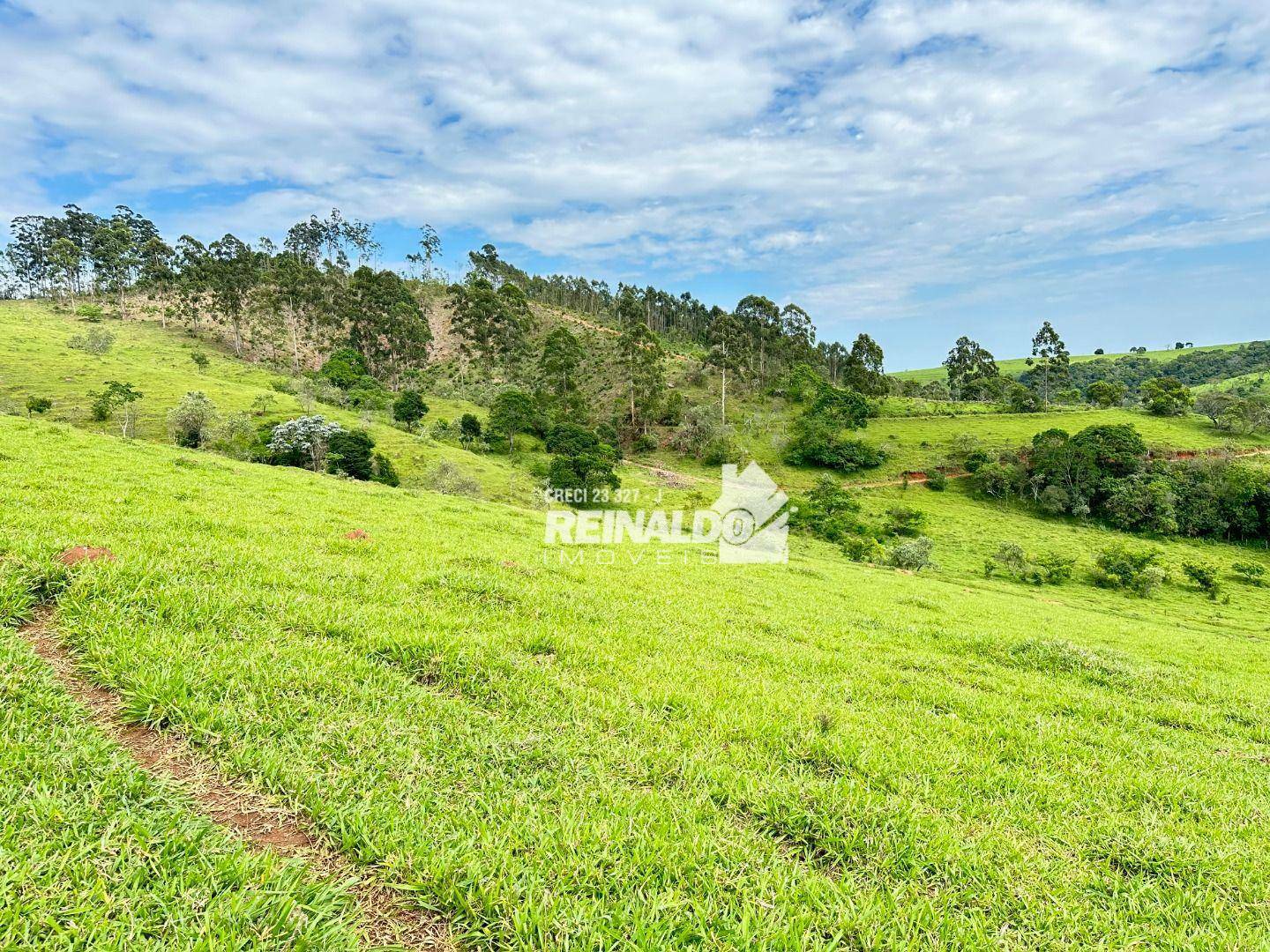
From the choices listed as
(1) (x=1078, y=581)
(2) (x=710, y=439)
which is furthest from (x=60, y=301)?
(1) (x=1078, y=581)

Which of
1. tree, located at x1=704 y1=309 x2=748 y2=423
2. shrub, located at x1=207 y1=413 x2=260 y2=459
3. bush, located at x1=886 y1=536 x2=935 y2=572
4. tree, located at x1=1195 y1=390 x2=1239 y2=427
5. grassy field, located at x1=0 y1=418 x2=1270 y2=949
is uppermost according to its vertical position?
tree, located at x1=704 y1=309 x2=748 y2=423

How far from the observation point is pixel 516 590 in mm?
8742

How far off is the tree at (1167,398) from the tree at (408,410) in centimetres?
11722

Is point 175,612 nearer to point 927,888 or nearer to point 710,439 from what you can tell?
point 927,888

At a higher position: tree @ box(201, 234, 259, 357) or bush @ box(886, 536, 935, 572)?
tree @ box(201, 234, 259, 357)

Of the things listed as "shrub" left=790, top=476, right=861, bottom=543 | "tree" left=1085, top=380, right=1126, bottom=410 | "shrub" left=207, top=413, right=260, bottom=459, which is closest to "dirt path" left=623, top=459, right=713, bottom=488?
"shrub" left=790, top=476, right=861, bottom=543

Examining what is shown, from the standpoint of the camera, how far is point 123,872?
9.12 feet

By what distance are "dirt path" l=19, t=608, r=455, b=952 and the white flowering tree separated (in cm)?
4251

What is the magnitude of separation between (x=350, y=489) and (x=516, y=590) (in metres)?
14.5

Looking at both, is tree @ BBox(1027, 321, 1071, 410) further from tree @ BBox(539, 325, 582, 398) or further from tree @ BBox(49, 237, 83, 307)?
tree @ BBox(49, 237, 83, 307)

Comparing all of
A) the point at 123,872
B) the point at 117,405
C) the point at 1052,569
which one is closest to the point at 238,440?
the point at 117,405
